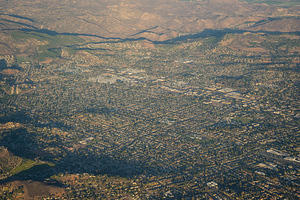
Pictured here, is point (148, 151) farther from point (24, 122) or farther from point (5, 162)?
point (24, 122)

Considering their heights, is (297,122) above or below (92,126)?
above

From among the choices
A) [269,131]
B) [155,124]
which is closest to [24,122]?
[155,124]

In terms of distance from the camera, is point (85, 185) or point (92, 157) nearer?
point (85, 185)

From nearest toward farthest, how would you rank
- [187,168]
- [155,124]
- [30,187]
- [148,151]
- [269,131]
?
[30,187], [187,168], [148,151], [269,131], [155,124]

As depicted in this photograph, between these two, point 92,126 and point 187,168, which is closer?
point 187,168

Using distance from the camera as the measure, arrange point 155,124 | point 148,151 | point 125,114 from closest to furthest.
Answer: point 148,151 < point 155,124 < point 125,114

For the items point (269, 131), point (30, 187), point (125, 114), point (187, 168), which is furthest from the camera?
point (125, 114)

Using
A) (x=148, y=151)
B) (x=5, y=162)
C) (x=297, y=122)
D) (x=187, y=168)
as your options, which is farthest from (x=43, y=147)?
(x=297, y=122)

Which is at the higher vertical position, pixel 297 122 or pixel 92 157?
pixel 297 122

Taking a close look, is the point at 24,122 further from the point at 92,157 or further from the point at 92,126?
the point at 92,157
